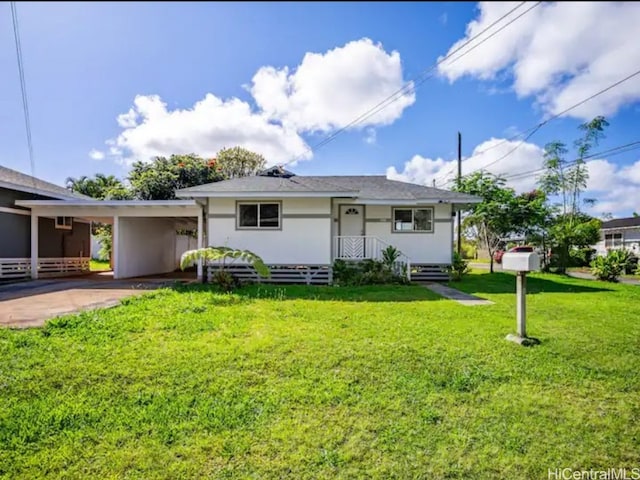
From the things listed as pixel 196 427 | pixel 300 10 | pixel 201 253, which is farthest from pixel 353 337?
pixel 201 253

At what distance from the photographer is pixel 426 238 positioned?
1316cm

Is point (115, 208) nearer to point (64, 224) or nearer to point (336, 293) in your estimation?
point (64, 224)

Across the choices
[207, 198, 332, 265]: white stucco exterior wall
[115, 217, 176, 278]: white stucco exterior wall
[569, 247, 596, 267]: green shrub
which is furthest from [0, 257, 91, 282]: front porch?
[569, 247, 596, 267]: green shrub

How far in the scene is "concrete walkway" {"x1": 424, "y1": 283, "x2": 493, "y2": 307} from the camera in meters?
8.26

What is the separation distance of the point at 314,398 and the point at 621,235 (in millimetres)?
34933

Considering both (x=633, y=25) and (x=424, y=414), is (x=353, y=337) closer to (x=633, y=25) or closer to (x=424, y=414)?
(x=424, y=414)

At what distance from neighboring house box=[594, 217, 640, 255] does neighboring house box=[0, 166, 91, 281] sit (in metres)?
33.0

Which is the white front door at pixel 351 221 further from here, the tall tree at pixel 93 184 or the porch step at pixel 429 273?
the tall tree at pixel 93 184

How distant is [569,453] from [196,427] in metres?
3.33

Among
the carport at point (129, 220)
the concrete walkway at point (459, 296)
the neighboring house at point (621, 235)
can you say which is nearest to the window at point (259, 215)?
the carport at point (129, 220)

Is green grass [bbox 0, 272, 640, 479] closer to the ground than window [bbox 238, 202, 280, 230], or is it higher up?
closer to the ground

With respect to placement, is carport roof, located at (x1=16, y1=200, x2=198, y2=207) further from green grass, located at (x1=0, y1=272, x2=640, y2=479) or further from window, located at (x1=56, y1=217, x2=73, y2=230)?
green grass, located at (x1=0, y1=272, x2=640, y2=479)

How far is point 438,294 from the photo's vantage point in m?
9.44

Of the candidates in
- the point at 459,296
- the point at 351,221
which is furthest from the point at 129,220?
the point at 459,296
